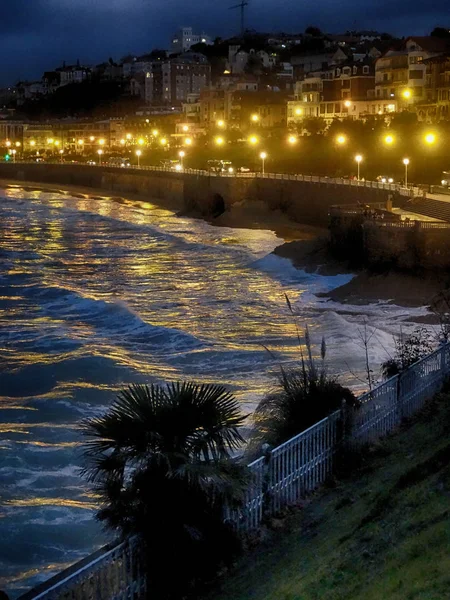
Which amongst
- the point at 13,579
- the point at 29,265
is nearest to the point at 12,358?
the point at 13,579

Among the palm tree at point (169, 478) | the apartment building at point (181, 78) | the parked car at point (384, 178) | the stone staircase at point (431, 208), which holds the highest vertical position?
the apartment building at point (181, 78)

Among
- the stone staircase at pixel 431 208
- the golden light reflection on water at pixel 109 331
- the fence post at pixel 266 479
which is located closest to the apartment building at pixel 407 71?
the golden light reflection on water at pixel 109 331

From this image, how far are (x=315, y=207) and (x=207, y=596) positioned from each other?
4560 cm

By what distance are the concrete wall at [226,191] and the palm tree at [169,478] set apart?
37442 millimetres

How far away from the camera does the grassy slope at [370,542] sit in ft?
21.0

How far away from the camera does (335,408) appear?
10086 mm

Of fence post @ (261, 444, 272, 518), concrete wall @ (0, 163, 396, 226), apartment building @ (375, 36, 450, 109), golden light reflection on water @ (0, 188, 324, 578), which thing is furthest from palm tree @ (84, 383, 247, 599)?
apartment building @ (375, 36, 450, 109)

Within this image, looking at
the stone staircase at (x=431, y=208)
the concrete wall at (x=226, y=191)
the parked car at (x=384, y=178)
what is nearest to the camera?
the stone staircase at (x=431, y=208)

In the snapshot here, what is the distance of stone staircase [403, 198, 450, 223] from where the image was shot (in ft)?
120

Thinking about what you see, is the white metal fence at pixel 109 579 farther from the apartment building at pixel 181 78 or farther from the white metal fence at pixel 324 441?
the apartment building at pixel 181 78

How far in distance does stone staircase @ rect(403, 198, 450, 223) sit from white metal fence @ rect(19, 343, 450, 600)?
25132 mm

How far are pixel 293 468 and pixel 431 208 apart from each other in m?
31.1

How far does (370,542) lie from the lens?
735cm

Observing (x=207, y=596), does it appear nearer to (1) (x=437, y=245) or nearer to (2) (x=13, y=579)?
(2) (x=13, y=579)
